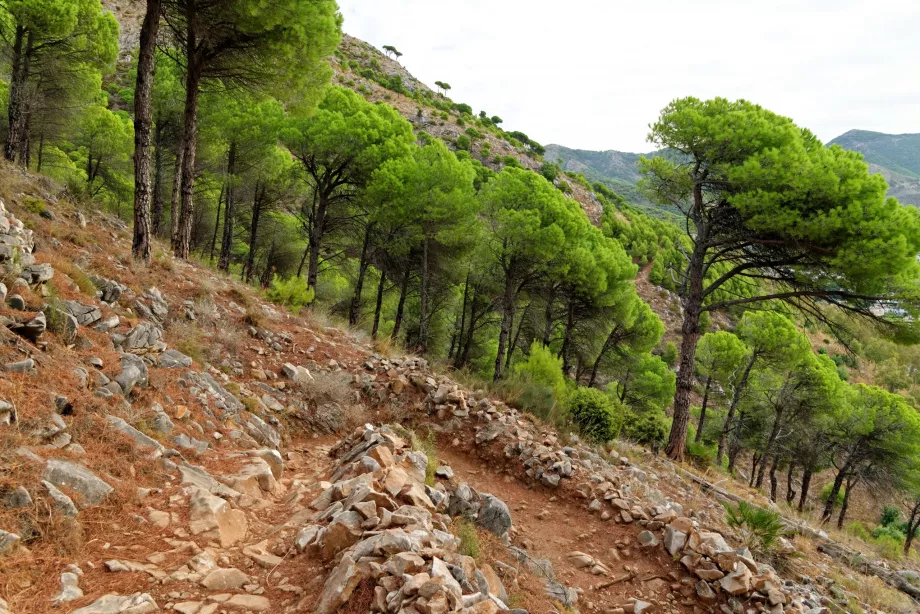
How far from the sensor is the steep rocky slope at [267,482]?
2838 millimetres

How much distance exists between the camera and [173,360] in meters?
5.78

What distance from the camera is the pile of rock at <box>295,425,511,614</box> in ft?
8.98

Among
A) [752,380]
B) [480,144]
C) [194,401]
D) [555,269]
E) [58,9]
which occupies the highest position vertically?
[480,144]

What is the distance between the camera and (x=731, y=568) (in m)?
4.80

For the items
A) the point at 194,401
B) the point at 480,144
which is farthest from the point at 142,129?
the point at 480,144

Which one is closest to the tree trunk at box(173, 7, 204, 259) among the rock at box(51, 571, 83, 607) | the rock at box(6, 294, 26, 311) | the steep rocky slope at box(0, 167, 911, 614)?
the steep rocky slope at box(0, 167, 911, 614)

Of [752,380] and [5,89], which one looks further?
[752,380]

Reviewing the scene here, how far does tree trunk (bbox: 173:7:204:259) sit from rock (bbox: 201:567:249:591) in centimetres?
1048

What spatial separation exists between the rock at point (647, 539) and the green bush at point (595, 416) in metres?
3.92

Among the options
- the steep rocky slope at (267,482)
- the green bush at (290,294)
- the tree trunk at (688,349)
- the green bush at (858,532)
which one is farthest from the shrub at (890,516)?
the green bush at (290,294)

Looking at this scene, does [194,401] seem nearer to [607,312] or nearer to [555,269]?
[555,269]

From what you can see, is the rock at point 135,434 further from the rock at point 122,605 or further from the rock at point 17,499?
the rock at point 122,605

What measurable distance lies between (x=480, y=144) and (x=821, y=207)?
180ft

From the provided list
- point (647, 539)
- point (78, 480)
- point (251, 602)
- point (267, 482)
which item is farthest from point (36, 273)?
point (647, 539)
